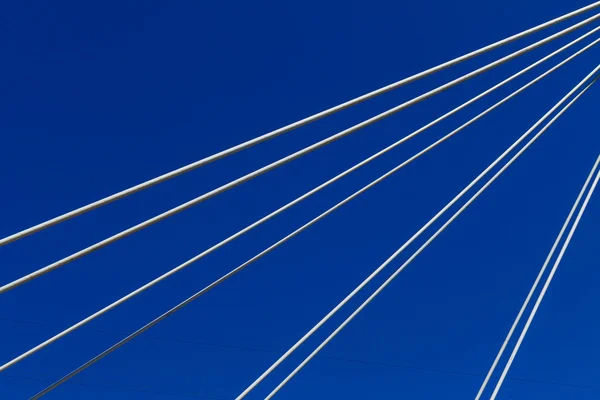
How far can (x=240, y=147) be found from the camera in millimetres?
3125

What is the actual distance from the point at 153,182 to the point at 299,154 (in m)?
0.78

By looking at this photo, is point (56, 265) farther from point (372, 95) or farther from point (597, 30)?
point (597, 30)

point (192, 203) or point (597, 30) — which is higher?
point (597, 30)

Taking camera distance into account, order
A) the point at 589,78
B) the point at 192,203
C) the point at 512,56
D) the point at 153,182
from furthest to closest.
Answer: the point at 589,78 → the point at 512,56 → the point at 192,203 → the point at 153,182

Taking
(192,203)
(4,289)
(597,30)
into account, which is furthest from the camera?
(597,30)

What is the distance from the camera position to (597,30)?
14.3 ft

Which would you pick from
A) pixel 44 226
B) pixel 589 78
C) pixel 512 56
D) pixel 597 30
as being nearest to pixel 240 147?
pixel 44 226

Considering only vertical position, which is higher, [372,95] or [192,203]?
[372,95]

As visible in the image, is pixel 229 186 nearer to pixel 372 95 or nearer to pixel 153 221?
pixel 153 221

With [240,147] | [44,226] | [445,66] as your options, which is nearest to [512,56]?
[445,66]

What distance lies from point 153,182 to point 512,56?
1950 millimetres

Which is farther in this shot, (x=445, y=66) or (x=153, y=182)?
(x=445, y=66)

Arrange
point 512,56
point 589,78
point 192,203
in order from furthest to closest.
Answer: point 589,78
point 512,56
point 192,203

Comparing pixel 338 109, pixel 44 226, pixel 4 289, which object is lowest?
pixel 4 289
